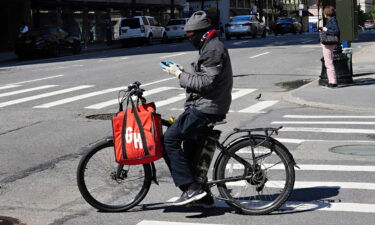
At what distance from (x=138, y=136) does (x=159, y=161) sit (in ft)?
8.21

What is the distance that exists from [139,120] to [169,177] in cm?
172

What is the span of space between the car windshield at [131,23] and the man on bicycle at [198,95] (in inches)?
1560

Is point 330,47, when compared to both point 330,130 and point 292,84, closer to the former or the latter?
point 292,84

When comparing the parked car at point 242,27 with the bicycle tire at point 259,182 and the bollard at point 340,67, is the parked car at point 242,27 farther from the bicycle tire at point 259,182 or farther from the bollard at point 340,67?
the bicycle tire at point 259,182

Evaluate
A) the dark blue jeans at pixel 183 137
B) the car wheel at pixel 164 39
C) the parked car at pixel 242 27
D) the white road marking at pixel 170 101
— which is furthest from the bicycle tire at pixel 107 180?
the car wheel at pixel 164 39

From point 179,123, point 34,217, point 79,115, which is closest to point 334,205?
point 179,123

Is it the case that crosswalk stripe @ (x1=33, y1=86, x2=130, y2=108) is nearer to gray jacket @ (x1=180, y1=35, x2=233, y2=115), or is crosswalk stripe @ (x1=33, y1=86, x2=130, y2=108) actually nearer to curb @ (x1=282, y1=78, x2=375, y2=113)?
curb @ (x1=282, y1=78, x2=375, y2=113)

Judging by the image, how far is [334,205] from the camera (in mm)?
5910

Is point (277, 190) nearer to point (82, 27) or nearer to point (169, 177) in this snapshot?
point (169, 177)

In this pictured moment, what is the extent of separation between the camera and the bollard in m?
15.9

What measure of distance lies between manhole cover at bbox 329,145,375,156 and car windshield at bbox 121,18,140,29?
36942 mm

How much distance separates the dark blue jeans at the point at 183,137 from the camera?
5.54 m

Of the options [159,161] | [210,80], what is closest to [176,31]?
[159,161]

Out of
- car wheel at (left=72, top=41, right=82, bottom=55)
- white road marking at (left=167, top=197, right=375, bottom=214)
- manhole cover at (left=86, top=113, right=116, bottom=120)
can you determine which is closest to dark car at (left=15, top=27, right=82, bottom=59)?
car wheel at (left=72, top=41, right=82, bottom=55)
